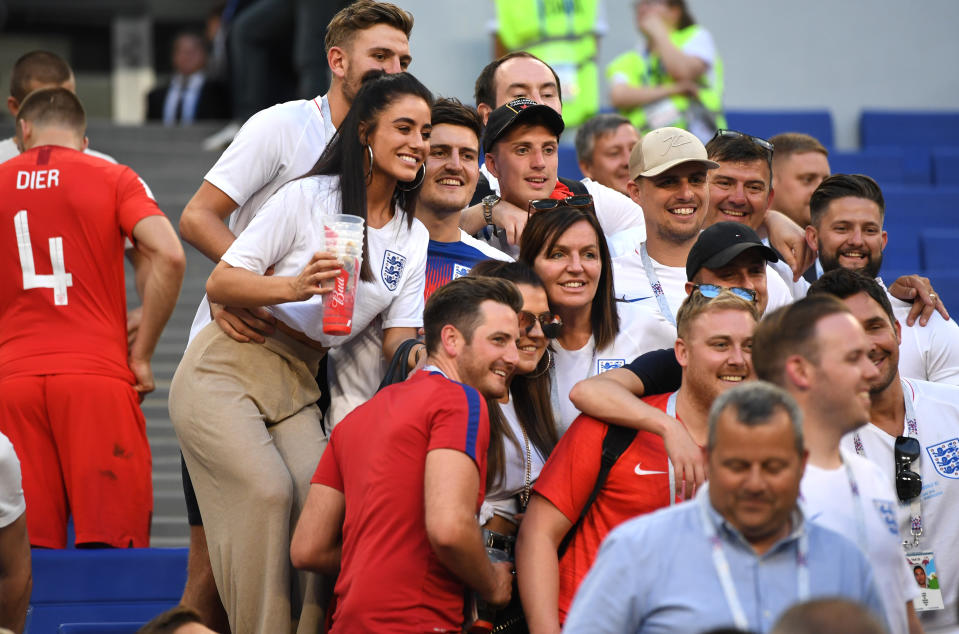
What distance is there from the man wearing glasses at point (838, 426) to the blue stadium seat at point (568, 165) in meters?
6.19

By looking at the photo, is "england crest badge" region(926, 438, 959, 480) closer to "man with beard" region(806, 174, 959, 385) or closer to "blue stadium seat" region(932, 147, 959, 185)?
"man with beard" region(806, 174, 959, 385)

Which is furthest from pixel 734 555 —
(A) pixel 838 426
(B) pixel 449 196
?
(B) pixel 449 196

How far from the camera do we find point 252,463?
4.09 metres

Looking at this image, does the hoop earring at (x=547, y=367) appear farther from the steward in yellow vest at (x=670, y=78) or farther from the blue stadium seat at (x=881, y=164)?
the blue stadium seat at (x=881, y=164)

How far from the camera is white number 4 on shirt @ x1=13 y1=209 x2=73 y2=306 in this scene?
525 cm

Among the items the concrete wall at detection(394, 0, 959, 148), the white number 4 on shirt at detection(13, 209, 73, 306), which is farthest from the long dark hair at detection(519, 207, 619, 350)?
the concrete wall at detection(394, 0, 959, 148)

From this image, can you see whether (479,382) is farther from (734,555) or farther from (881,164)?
(881,164)

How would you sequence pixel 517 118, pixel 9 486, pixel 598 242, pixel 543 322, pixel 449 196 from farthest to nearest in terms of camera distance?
pixel 517 118
pixel 449 196
pixel 598 242
pixel 543 322
pixel 9 486

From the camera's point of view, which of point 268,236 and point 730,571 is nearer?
point 730,571

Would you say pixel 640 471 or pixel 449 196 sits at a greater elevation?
pixel 449 196

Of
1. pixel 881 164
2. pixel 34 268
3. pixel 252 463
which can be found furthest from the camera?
pixel 881 164

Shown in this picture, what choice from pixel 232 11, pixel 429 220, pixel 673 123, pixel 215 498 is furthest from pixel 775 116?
pixel 215 498

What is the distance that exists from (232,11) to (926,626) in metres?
7.61

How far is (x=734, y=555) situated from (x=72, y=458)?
3.01 meters
